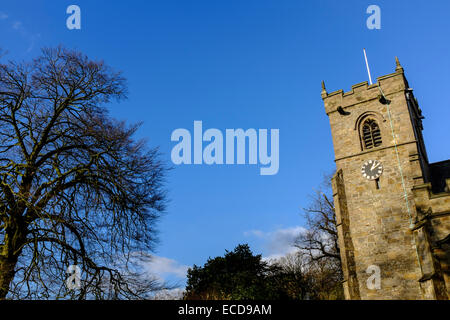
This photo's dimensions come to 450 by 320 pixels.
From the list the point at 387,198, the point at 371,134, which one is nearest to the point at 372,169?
the point at 387,198

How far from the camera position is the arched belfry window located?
997 inches

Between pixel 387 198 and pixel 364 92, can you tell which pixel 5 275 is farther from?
pixel 364 92

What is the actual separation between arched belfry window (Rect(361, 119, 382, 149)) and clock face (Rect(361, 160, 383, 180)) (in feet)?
4.37

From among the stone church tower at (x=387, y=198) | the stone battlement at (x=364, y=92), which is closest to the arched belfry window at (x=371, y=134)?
the stone church tower at (x=387, y=198)

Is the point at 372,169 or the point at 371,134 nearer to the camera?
the point at 372,169

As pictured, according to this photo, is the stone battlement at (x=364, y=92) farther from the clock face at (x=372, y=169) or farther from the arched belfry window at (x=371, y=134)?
the clock face at (x=372, y=169)

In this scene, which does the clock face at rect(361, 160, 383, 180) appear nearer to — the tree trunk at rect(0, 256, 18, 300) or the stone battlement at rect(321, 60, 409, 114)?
the stone battlement at rect(321, 60, 409, 114)

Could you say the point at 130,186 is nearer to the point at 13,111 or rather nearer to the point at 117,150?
the point at 117,150

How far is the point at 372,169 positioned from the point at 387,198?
7.06ft

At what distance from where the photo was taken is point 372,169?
2458cm

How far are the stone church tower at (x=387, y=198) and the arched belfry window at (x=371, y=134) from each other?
0.06m

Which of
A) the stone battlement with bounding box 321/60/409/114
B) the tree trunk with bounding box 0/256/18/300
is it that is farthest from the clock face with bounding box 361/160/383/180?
the tree trunk with bounding box 0/256/18/300
